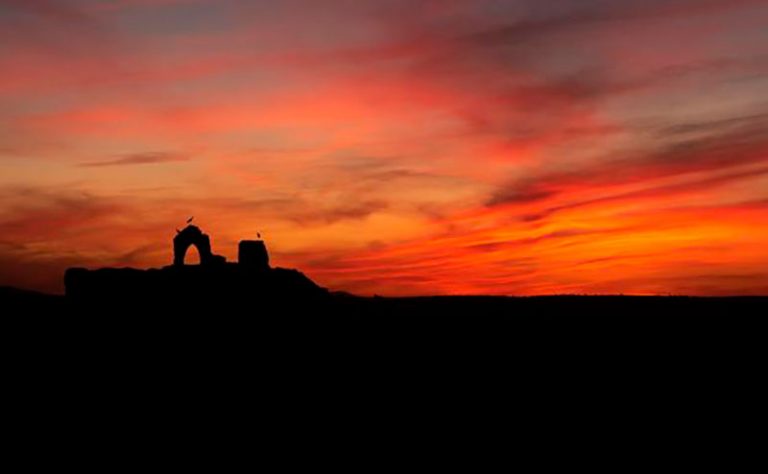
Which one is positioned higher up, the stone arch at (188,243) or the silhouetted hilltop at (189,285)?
the stone arch at (188,243)

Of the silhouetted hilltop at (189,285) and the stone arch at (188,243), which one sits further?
the stone arch at (188,243)

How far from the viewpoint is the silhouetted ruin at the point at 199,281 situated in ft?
143

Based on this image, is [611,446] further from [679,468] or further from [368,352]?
[368,352]

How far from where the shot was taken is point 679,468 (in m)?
25.9

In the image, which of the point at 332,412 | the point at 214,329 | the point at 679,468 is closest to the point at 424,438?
the point at 332,412

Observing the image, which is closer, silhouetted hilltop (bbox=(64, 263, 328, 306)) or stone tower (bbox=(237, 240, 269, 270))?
silhouetted hilltop (bbox=(64, 263, 328, 306))

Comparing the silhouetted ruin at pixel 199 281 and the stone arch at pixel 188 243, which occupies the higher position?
the stone arch at pixel 188 243

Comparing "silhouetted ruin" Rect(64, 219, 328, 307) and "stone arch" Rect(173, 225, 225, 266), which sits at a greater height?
"stone arch" Rect(173, 225, 225, 266)

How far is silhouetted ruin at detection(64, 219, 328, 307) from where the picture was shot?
1716 inches

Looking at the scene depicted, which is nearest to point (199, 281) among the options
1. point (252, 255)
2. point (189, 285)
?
point (189, 285)

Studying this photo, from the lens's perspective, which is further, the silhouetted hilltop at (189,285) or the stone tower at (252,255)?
the stone tower at (252,255)

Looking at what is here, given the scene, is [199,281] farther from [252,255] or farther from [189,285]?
[252,255]

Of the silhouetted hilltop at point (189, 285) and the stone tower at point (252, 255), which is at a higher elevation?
the stone tower at point (252, 255)

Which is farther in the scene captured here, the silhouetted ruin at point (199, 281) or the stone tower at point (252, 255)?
the stone tower at point (252, 255)
